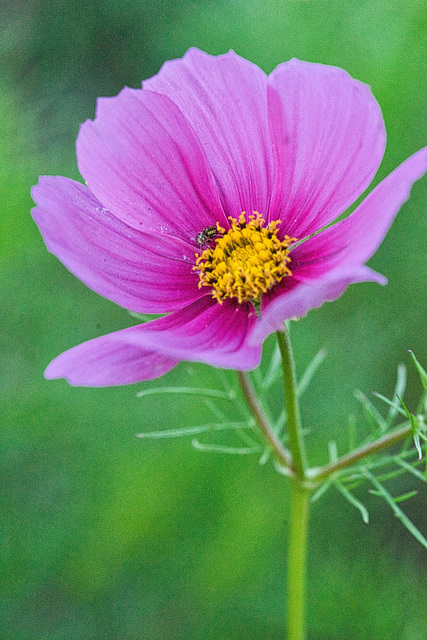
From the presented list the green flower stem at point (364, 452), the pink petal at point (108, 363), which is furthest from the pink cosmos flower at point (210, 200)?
the green flower stem at point (364, 452)

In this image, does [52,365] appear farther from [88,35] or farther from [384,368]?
[88,35]

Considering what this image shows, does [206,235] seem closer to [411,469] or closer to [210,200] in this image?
[210,200]

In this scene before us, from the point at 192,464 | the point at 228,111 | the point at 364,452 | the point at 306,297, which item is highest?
the point at 228,111

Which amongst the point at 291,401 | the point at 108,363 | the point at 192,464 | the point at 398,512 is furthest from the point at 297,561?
the point at 192,464

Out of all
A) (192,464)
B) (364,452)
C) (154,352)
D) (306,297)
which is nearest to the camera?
(306,297)

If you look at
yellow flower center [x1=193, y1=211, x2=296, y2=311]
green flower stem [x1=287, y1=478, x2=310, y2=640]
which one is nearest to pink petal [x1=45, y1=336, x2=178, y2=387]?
yellow flower center [x1=193, y1=211, x2=296, y2=311]

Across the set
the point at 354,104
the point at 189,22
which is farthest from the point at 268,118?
the point at 189,22

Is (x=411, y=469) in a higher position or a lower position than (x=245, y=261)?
lower

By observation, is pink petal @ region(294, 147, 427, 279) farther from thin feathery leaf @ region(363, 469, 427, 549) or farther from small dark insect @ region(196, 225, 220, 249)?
thin feathery leaf @ region(363, 469, 427, 549)
